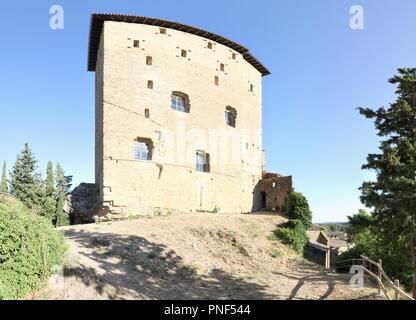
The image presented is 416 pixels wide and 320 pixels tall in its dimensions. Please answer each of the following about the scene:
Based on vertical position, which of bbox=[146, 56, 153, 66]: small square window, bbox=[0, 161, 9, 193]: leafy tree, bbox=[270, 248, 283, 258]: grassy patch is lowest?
Answer: bbox=[270, 248, 283, 258]: grassy patch

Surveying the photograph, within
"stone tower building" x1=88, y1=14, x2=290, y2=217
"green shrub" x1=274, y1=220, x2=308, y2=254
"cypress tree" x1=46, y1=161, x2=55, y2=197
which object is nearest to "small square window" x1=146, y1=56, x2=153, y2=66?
"stone tower building" x1=88, y1=14, x2=290, y2=217

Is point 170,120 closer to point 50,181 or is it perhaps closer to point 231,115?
point 231,115

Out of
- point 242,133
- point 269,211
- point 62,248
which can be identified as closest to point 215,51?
point 242,133

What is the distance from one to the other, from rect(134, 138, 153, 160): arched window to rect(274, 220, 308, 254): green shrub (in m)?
9.88

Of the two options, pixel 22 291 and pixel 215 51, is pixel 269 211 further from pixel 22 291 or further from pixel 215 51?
pixel 22 291

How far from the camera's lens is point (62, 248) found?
1089 centimetres

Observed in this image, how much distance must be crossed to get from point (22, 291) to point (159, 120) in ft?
57.0

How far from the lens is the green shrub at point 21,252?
805cm

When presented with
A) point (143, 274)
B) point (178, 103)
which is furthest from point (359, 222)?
point (178, 103)

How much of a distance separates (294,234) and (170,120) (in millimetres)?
11421

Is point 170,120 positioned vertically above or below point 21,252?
above

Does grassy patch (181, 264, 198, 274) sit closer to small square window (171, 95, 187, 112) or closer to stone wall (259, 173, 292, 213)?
stone wall (259, 173, 292, 213)

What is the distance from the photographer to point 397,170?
12133 mm

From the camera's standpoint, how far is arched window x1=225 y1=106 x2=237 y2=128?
29.0 m
